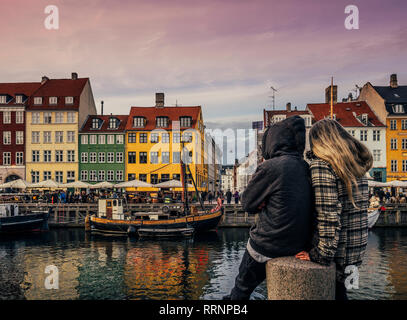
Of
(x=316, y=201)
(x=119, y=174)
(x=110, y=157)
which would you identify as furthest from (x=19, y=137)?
(x=316, y=201)

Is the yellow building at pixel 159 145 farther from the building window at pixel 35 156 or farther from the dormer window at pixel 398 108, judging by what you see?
the dormer window at pixel 398 108

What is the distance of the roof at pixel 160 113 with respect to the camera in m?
57.7

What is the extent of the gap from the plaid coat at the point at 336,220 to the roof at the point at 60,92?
186 feet

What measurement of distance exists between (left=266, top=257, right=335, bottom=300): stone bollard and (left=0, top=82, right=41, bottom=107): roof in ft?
205

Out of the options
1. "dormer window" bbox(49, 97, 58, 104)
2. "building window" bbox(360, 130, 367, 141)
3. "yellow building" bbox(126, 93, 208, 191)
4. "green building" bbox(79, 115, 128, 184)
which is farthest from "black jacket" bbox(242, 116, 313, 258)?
"dormer window" bbox(49, 97, 58, 104)

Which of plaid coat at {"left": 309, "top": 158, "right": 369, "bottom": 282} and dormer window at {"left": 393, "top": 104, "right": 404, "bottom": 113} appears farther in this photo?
dormer window at {"left": 393, "top": 104, "right": 404, "bottom": 113}

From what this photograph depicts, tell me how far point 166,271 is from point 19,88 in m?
52.4

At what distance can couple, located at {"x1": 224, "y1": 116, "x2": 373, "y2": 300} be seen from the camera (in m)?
3.59

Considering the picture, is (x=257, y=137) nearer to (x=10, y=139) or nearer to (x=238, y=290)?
(x=10, y=139)

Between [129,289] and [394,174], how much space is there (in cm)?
4818

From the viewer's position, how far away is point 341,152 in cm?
362

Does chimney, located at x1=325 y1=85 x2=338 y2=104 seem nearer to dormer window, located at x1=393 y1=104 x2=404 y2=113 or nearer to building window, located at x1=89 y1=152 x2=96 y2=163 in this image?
dormer window, located at x1=393 y1=104 x2=404 y2=113

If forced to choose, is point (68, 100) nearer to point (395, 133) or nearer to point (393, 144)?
point (393, 144)

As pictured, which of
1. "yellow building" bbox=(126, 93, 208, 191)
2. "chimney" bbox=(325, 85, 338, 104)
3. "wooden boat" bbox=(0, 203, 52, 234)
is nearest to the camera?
"wooden boat" bbox=(0, 203, 52, 234)
